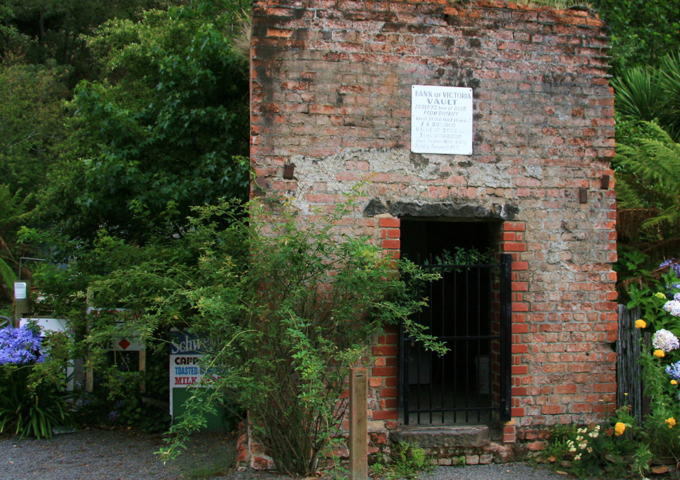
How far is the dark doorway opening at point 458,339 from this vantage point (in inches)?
190

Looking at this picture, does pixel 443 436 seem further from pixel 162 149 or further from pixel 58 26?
pixel 58 26

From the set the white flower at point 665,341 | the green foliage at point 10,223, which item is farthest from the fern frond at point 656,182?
the green foliage at point 10,223

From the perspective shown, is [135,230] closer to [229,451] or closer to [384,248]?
[229,451]

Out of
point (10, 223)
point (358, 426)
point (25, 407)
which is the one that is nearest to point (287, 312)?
point (358, 426)

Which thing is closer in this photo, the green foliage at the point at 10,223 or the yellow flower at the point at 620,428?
the yellow flower at the point at 620,428

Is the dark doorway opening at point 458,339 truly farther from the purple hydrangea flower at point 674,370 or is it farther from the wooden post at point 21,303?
the wooden post at point 21,303

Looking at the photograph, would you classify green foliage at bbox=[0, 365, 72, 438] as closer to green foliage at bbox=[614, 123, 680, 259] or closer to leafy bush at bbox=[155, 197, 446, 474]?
leafy bush at bbox=[155, 197, 446, 474]

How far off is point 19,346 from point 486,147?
17.0 ft

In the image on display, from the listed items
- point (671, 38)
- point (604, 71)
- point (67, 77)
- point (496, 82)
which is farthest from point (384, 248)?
point (67, 77)

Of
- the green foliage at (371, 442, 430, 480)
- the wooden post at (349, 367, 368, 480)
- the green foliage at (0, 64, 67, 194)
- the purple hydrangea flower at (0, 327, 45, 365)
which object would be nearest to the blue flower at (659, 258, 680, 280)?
the green foliage at (371, 442, 430, 480)

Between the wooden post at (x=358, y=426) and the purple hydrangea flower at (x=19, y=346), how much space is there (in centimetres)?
393

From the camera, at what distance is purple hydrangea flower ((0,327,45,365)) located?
5758mm

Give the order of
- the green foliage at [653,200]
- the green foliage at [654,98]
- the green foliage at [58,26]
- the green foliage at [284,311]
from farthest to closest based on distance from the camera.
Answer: the green foliage at [58,26] < the green foliage at [654,98] < the green foliage at [653,200] < the green foliage at [284,311]

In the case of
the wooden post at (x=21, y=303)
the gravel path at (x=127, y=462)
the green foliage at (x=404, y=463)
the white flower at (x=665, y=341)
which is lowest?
the gravel path at (x=127, y=462)
